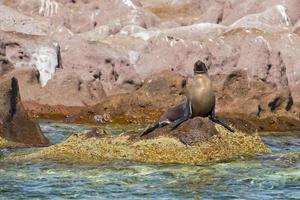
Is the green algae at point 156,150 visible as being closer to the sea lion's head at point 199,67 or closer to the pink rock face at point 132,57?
the sea lion's head at point 199,67

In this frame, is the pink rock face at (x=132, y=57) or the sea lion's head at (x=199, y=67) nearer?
the sea lion's head at (x=199, y=67)

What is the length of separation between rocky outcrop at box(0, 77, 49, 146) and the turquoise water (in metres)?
4.84

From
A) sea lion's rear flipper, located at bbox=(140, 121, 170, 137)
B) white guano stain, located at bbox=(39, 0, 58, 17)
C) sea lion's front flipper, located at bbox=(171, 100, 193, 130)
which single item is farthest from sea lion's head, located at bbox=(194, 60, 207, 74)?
white guano stain, located at bbox=(39, 0, 58, 17)

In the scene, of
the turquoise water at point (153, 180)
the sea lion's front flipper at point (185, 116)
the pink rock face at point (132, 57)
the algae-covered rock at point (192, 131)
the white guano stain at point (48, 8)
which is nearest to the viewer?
the turquoise water at point (153, 180)

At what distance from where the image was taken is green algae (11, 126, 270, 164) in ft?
67.5

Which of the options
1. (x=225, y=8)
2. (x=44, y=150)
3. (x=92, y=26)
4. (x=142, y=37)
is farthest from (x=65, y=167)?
(x=225, y=8)

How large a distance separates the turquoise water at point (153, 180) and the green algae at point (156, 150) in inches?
26.7

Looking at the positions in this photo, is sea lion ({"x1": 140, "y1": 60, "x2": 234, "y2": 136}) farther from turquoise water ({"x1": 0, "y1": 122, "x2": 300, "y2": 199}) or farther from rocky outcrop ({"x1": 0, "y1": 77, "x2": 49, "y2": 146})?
rocky outcrop ({"x1": 0, "y1": 77, "x2": 49, "y2": 146})

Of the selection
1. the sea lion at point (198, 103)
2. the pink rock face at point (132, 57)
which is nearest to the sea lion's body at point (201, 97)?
the sea lion at point (198, 103)

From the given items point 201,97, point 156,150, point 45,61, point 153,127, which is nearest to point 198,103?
point 201,97

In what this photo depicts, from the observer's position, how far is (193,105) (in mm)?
22891

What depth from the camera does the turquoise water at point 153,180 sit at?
16.4 m

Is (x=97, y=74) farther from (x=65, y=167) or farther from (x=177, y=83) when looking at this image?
(x=65, y=167)

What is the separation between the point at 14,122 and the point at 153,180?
8585mm
